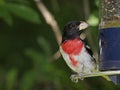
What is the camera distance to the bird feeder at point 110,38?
13.6ft

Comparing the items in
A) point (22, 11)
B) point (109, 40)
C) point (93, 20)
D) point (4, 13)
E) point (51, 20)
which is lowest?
point (51, 20)

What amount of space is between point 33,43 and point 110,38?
2.92 meters

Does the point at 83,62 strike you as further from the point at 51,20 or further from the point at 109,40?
the point at 51,20

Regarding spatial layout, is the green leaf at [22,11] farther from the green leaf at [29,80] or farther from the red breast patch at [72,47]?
the red breast patch at [72,47]

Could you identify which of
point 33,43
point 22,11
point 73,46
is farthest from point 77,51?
point 33,43

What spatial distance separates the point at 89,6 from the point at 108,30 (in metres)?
1.87

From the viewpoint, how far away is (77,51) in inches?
182

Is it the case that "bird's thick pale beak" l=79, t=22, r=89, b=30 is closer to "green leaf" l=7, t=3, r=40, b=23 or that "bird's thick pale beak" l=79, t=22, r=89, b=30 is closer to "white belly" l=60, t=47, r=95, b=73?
"white belly" l=60, t=47, r=95, b=73

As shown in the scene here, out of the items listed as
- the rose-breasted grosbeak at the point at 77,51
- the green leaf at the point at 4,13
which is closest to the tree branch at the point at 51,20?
the green leaf at the point at 4,13

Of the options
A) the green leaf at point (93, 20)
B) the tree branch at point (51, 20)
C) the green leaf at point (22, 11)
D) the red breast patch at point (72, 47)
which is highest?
the red breast patch at point (72, 47)

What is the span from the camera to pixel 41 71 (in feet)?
20.1

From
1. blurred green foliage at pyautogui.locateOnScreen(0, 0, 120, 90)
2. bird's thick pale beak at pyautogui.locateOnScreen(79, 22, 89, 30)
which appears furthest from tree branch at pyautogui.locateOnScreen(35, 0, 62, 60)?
bird's thick pale beak at pyautogui.locateOnScreen(79, 22, 89, 30)

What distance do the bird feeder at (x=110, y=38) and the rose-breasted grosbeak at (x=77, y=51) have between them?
0.54 feet

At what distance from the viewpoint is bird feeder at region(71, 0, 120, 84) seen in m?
4.15
